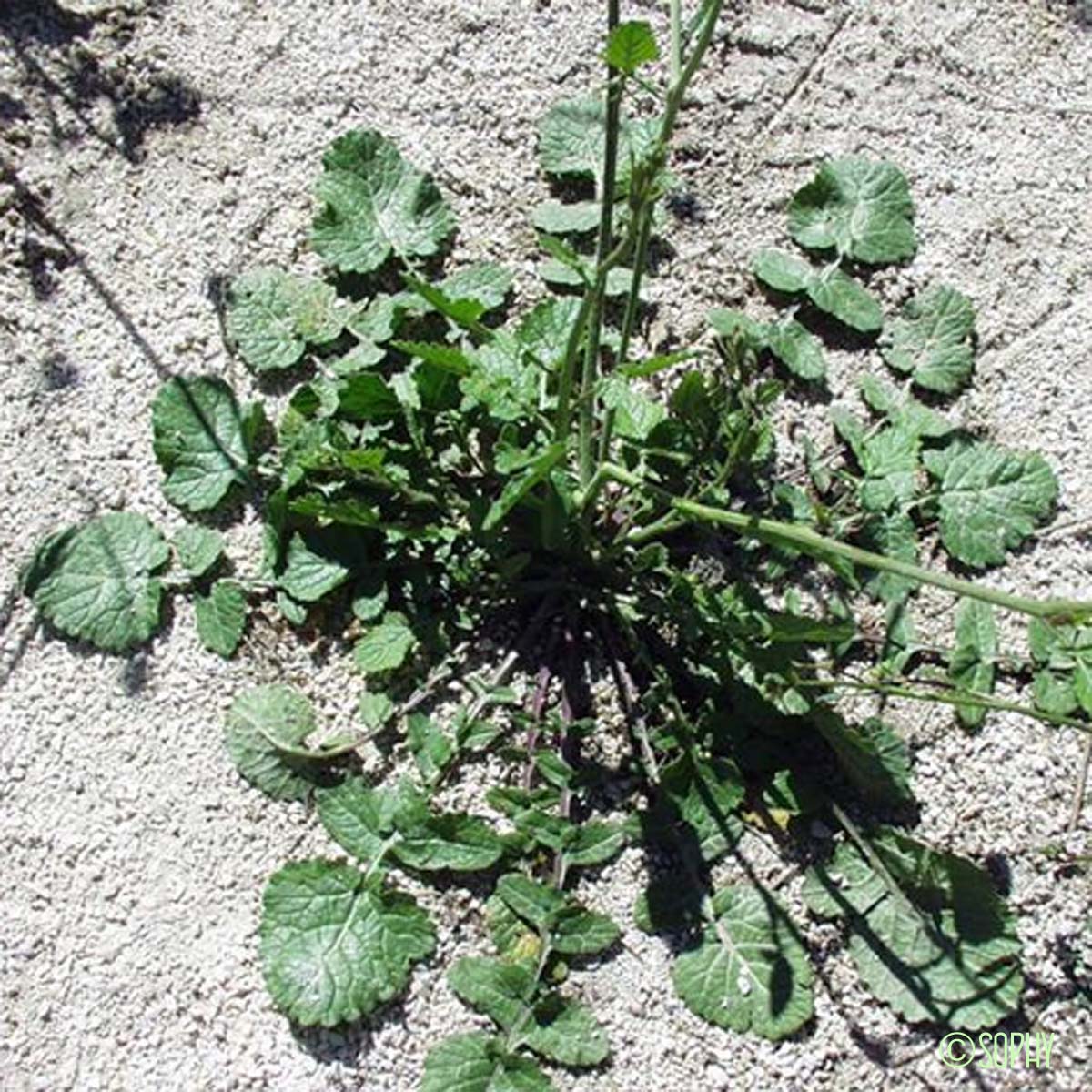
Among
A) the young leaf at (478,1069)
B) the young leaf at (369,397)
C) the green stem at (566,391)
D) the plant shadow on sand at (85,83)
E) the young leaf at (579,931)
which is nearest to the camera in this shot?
the green stem at (566,391)

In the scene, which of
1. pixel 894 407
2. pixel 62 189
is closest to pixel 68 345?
pixel 62 189

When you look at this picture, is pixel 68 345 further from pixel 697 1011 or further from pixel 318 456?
pixel 697 1011

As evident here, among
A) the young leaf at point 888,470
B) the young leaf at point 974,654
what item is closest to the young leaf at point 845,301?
the young leaf at point 888,470

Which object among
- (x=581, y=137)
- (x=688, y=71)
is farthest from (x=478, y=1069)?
(x=581, y=137)

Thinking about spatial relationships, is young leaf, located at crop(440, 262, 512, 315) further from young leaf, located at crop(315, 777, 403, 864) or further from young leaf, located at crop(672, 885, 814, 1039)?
young leaf, located at crop(672, 885, 814, 1039)

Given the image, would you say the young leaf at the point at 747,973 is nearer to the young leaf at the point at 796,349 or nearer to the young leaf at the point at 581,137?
the young leaf at the point at 796,349

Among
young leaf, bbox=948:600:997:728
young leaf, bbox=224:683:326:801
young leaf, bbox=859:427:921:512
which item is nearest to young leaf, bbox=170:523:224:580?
young leaf, bbox=224:683:326:801
